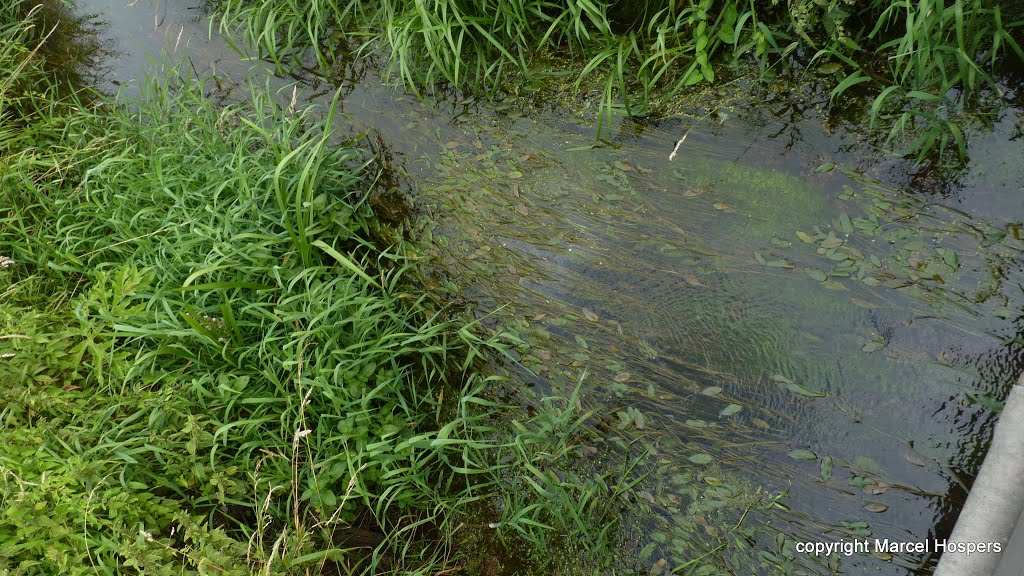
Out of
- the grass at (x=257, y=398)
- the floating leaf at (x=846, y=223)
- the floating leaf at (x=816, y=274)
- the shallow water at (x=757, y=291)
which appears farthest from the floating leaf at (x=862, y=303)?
the grass at (x=257, y=398)

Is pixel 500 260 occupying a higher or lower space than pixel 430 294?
higher

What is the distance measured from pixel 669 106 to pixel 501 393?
1325mm

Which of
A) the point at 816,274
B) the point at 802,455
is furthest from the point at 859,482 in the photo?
the point at 816,274

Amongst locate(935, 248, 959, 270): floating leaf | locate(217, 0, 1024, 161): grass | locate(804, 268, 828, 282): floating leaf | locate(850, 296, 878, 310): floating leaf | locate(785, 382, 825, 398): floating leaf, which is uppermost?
locate(217, 0, 1024, 161): grass

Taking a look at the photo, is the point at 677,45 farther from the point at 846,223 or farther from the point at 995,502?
the point at 995,502

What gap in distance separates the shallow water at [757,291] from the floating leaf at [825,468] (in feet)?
0.03

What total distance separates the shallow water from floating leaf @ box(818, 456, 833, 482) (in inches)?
0.4

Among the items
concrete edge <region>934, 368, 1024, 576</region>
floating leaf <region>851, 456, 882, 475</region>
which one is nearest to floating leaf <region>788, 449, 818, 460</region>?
floating leaf <region>851, 456, 882, 475</region>

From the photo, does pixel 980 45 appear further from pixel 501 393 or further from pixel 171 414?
pixel 171 414

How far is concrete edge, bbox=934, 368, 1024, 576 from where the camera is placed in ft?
5.74

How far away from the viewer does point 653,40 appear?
252cm

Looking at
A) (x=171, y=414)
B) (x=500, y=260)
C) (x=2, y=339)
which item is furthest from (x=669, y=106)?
(x=2, y=339)

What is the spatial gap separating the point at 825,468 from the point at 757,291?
626 millimetres

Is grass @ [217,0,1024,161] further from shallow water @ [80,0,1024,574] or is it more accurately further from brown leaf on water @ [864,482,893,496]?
brown leaf on water @ [864,482,893,496]
